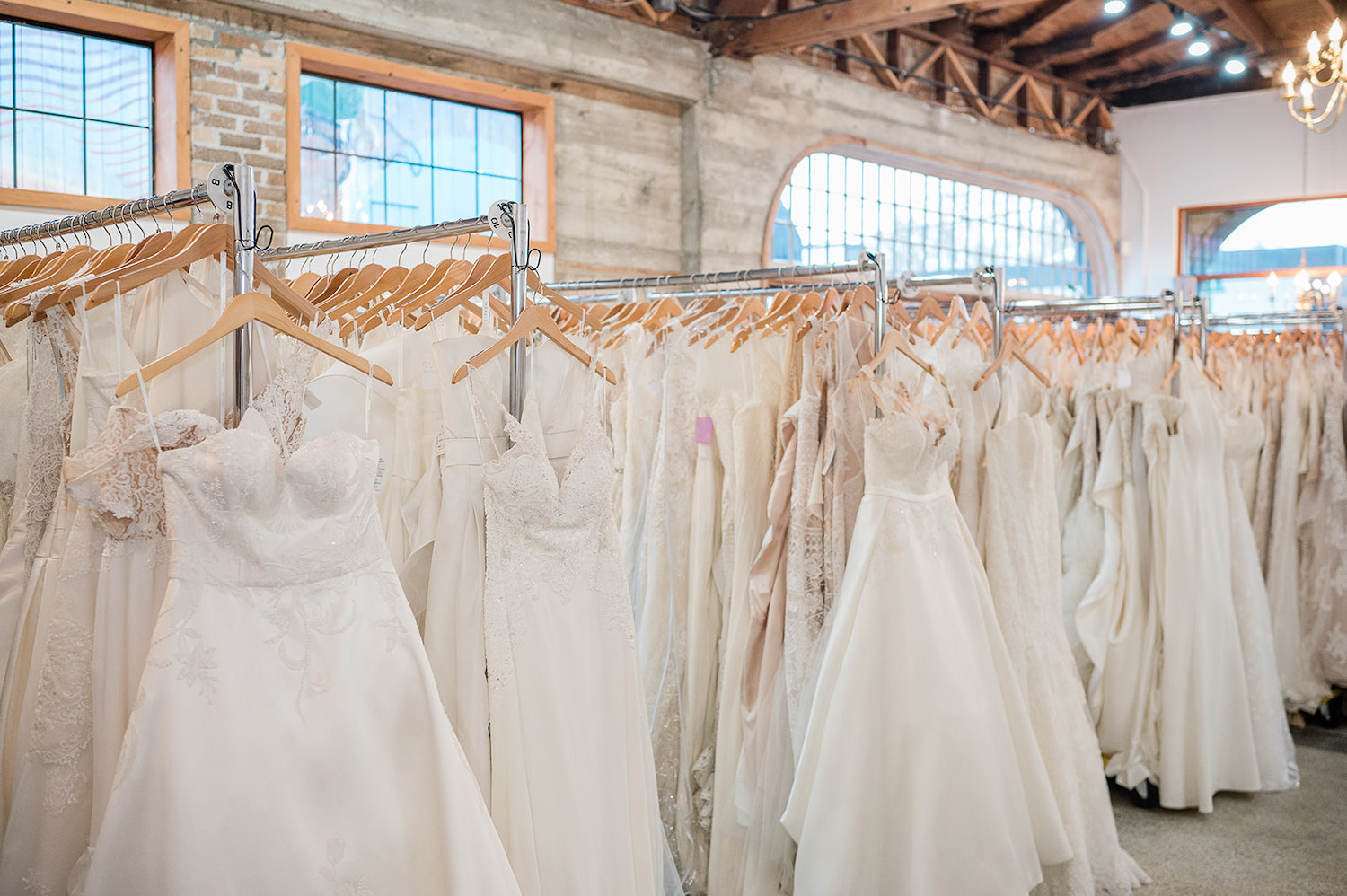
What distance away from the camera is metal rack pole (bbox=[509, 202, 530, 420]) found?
1899 mm

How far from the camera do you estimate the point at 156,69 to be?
437 centimetres

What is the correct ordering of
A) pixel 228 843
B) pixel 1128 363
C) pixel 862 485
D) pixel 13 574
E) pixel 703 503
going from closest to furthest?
pixel 228 843 → pixel 13 574 → pixel 862 485 → pixel 703 503 → pixel 1128 363

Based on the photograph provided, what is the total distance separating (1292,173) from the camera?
870 cm

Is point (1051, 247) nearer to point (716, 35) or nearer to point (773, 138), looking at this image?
point (773, 138)

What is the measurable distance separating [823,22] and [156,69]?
3.54m

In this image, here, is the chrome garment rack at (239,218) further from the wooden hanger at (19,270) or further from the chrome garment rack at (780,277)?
the chrome garment rack at (780,277)

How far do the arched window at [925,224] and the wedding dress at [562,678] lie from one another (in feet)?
16.5

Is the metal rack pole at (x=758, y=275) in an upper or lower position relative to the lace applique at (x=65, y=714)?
upper

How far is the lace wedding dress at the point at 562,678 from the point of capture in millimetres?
1758

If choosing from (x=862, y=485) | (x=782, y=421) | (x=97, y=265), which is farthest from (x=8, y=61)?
(x=862, y=485)

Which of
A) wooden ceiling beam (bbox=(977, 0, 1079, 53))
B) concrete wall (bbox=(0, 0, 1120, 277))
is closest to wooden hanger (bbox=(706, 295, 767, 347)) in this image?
concrete wall (bbox=(0, 0, 1120, 277))

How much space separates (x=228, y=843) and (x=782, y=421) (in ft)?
5.47

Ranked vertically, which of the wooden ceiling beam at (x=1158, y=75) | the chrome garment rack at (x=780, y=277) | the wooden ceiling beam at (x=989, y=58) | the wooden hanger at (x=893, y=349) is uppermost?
the wooden ceiling beam at (x=1158, y=75)

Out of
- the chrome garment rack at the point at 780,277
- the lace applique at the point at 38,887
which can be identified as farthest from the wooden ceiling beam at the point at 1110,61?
the lace applique at the point at 38,887
